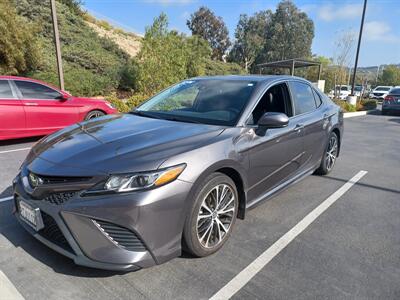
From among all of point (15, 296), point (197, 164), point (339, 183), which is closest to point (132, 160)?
point (197, 164)

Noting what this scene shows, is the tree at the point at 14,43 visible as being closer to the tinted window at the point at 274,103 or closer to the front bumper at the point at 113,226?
the tinted window at the point at 274,103

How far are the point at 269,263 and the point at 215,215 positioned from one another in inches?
24.1

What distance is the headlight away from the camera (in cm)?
219

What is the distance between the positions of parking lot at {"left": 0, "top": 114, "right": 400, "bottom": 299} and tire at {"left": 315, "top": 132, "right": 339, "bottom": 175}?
85 centimetres

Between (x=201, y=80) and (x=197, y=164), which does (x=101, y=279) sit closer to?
(x=197, y=164)

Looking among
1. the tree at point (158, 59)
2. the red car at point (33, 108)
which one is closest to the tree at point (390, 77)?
the tree at point (158, 59)

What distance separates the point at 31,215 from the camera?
2404mm

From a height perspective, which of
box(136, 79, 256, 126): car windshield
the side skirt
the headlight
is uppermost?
box(136, 79, 256, 126): car windshield

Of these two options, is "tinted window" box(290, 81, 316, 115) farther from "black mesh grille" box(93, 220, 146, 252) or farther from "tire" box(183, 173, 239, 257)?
"black mesh grille" box(93, 220, 146, 252)

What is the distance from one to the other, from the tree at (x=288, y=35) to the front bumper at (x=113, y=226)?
175 feet

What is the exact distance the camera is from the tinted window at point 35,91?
21.5 feet

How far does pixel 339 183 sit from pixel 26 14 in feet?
65.8

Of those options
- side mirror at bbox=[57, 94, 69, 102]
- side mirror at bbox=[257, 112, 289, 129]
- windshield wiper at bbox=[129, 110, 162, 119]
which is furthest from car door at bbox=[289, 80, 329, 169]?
side mirror at bbox=[57, 94, 69, 102]

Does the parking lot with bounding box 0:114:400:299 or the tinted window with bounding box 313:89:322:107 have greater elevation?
the tinted window with bounding box 313:89:322:107
